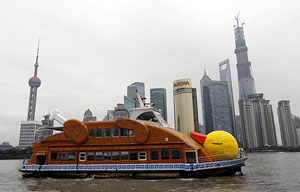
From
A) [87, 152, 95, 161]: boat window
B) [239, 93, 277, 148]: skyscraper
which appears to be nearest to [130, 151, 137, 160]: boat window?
[87, 152, 95, 161]: boat window

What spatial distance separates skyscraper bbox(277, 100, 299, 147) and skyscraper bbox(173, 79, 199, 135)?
188 feet

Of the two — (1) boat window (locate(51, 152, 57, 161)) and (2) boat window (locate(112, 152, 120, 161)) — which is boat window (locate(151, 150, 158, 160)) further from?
(1) boat window (locate(51, 152, 57, 161))

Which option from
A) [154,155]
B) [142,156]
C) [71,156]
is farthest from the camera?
[71,156]

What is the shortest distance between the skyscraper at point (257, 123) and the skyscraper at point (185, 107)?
111 feet

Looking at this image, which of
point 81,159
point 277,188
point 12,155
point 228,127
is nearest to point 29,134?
point 12,155

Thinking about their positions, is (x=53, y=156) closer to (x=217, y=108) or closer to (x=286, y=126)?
(x=286, y=126)

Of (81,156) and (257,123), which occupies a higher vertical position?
(257,123)

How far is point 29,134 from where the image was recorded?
180 meters

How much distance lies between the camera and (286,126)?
520 feet

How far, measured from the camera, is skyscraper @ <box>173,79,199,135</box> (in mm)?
160512

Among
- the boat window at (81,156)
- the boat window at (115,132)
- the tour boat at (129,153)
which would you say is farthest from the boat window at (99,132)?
the boat window at (81,156)

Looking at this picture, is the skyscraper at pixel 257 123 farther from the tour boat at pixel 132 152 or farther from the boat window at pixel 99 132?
the boat window at pixel 99 132

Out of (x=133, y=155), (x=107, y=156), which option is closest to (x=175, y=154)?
(x=133, y=155)

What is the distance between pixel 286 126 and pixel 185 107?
68918 millimetres
